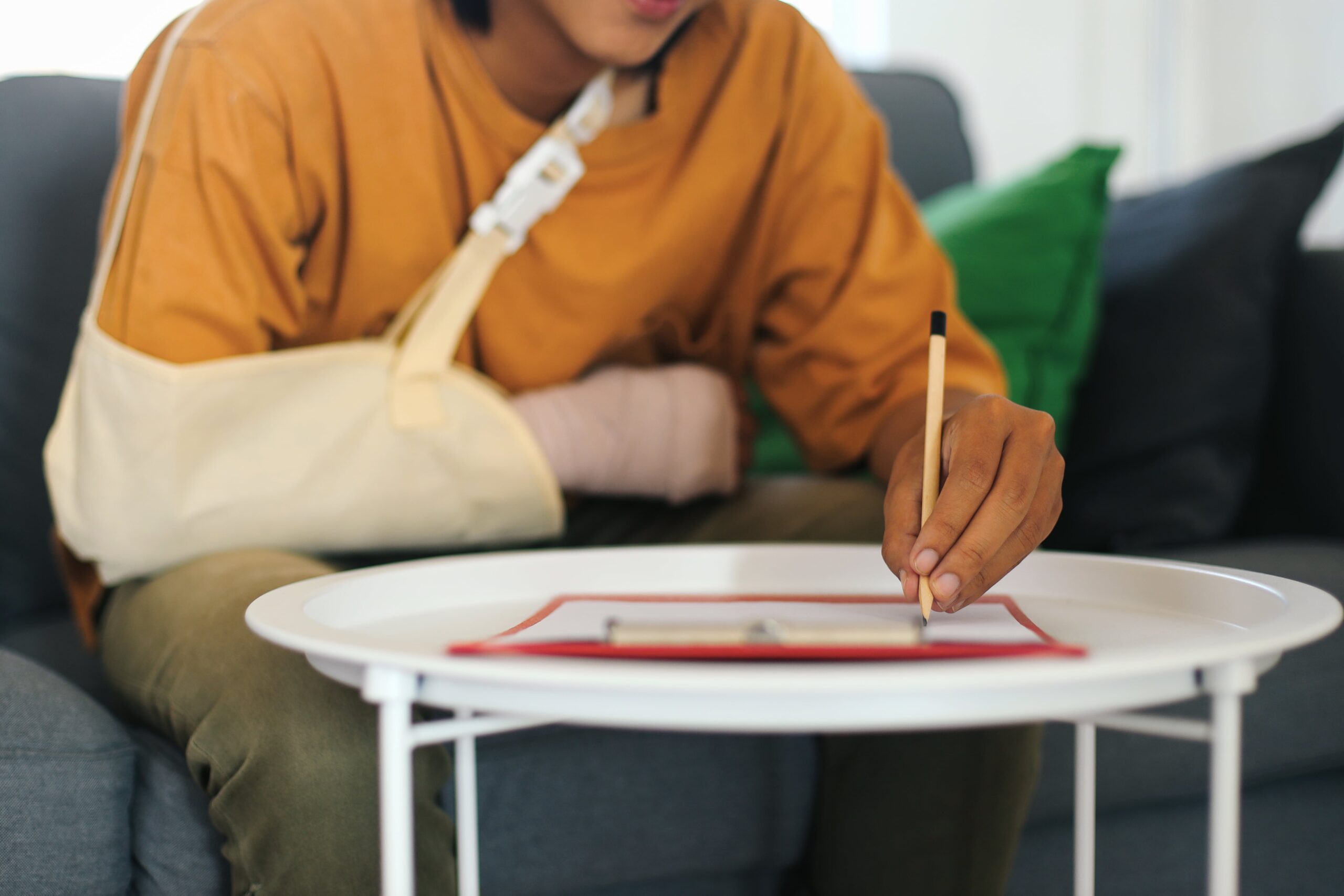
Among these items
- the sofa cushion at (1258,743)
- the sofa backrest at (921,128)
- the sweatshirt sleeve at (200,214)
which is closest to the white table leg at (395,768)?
the sweatshirt sleeve at (200,214)

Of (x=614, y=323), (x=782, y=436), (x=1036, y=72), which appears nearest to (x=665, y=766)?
(x=614, y=323)

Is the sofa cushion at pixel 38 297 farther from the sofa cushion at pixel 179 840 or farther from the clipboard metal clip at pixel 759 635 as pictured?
the clipboard metal clip at pixel 759 635

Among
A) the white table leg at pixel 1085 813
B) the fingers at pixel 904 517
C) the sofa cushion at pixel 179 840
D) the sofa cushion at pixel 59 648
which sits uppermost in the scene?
the fingers at pixel 904 517

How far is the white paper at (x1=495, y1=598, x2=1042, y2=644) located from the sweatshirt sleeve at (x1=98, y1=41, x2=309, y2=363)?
32 centimetres

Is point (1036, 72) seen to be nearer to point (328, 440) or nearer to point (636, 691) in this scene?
point (328, 440)

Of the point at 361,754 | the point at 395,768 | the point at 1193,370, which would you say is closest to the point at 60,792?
the point at 361,754

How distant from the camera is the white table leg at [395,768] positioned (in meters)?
0.28

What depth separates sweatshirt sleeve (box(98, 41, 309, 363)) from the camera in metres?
0.58

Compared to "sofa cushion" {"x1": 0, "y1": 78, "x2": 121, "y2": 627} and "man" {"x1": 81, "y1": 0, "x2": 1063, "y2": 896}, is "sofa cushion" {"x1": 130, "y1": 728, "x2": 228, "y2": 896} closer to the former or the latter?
"man" {"x1": 81, "y1": 0, "x2": 1063, "y2": 896}

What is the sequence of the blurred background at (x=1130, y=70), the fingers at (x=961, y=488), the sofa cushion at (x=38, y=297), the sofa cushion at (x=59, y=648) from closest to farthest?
1. the fingers at (x=961, y=488)
2. the sofa cushion at (x=59, y=648)
3. the sofa cushion at (x=38, y=297)
4. the blurred background at (x=1130, y=70)

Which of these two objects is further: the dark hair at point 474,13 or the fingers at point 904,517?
the dark hair at point 474,13

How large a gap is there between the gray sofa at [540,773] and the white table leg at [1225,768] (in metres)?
0.35

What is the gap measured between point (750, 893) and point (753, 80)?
1.90 feet

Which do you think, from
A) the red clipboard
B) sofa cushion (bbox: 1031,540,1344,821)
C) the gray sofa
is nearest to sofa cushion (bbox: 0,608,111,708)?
the gray sofa
